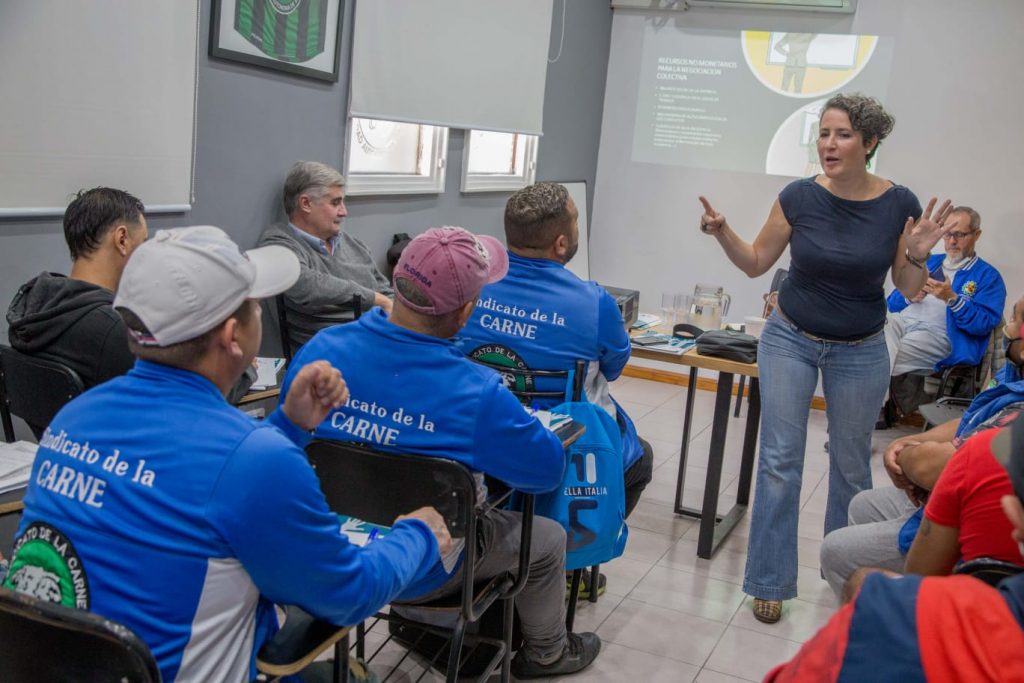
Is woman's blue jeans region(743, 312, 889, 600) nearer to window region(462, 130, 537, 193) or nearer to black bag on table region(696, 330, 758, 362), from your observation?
black bag on table region(696, 330, 758, 362)

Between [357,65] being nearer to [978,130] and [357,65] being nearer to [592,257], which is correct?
[592,257]

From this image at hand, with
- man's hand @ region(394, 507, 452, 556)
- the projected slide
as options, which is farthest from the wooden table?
the projected slide

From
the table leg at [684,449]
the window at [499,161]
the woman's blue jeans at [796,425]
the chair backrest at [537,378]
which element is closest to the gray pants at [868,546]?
the woman's blue jeans at [796,425]

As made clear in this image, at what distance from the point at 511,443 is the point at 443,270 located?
0.36 meters

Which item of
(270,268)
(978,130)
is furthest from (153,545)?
(978,130)

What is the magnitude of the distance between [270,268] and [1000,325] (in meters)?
4.89

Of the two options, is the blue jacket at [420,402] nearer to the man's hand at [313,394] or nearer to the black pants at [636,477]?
the man's hand at [313,394]

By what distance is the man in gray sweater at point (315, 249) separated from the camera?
145 inches

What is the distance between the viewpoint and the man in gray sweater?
12.1 feet

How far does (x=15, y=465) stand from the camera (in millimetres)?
1907

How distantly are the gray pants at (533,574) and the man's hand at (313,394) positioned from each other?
0.64 metres

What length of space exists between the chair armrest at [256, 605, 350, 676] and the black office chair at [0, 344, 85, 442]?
1.03 metres

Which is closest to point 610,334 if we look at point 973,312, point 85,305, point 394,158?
point 85,305

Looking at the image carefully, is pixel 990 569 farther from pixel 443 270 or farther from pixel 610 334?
pixel 610 334
